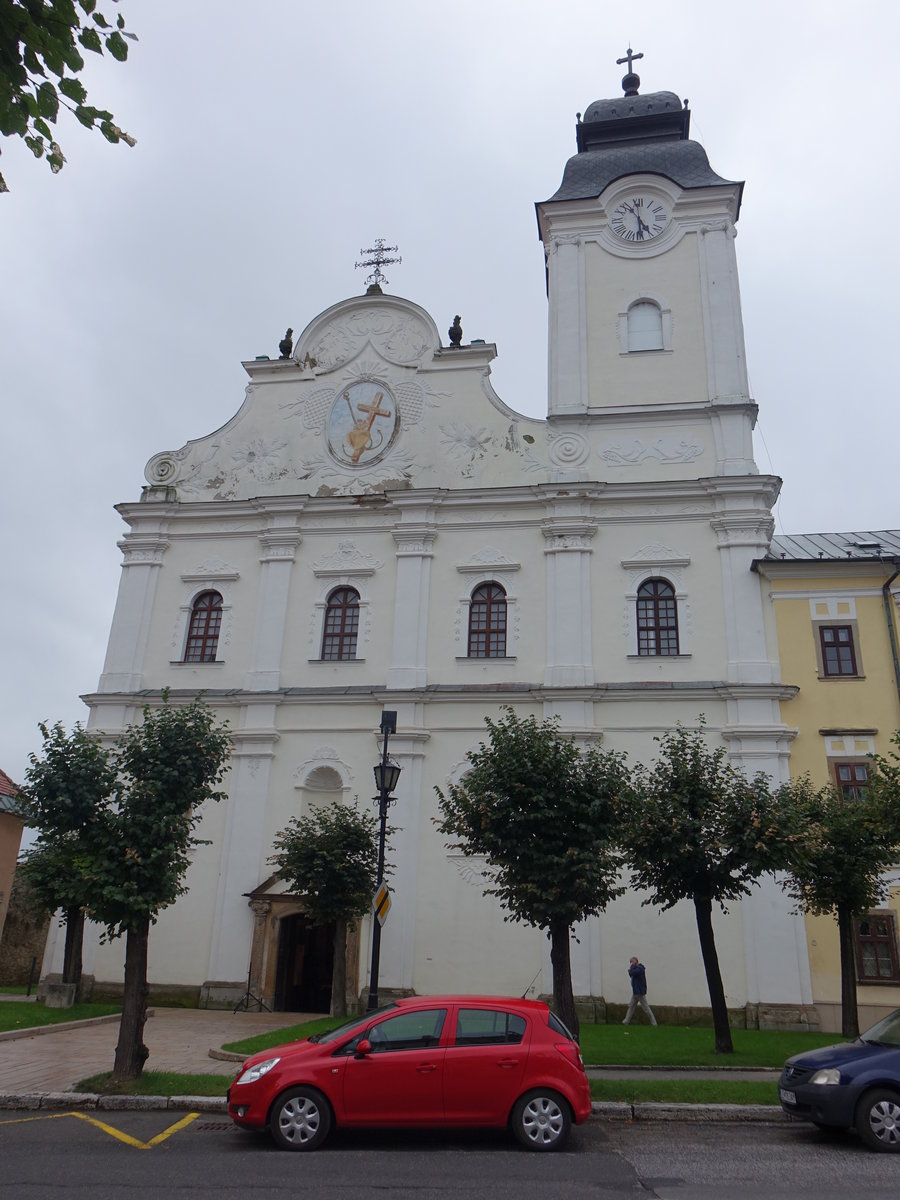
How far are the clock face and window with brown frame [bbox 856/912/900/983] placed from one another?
769 inches

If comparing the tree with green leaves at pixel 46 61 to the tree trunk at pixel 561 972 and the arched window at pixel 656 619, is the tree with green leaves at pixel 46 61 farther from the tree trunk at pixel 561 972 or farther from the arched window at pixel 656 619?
the arched window at pixel 656 619

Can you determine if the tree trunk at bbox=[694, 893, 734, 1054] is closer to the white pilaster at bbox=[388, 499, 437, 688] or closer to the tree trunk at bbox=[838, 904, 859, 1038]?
the tree trunk at bbox=[838, 904, 859, 1038]

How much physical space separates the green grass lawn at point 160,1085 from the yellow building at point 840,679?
13.4m

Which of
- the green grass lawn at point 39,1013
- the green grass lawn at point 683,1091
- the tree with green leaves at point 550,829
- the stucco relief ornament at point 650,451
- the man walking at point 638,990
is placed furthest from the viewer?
the stucco relief ornament at point 650,451

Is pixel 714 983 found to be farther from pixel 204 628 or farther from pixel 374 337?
pixel 374 337

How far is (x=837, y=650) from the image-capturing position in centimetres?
2216

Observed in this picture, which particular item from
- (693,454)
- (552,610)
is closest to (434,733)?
(552,610)

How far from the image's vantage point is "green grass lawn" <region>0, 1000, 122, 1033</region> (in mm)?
17562

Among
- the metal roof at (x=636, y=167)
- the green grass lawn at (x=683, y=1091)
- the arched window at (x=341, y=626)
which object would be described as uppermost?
the metal roof at (x=636, y=167)

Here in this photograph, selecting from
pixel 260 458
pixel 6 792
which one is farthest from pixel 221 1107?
pixel 6 792

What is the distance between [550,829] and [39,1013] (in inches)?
486

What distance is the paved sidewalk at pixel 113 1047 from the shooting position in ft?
41.9

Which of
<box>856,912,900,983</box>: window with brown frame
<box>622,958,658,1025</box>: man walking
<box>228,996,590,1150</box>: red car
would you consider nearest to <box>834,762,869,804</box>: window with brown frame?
<box>856,912,900,983</box>: window with brown frame

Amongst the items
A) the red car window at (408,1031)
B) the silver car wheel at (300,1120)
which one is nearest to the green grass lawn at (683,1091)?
the red car window at (408,1031)
